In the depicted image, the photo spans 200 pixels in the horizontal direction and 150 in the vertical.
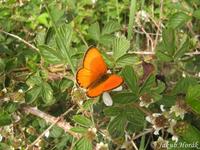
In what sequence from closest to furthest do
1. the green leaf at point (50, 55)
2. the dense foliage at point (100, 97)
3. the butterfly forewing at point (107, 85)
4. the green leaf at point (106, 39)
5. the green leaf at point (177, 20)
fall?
1. the butterfly forewing at point (107, 85)
2. the dense foliage at point (100, 97)
3. the green leaf at point (50, 55)
4. the green leaf at point (106, 39)
5. the green leaf at point (177, 20)

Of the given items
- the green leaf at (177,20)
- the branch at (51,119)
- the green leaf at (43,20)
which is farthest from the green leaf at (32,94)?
the green leaf at (43,20)

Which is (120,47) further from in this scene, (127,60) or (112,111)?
(112,111)

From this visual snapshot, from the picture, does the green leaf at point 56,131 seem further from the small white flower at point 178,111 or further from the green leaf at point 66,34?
the small white flower at point 178,111

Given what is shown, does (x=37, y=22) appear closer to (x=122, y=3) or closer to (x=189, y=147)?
(x=122, y=3)

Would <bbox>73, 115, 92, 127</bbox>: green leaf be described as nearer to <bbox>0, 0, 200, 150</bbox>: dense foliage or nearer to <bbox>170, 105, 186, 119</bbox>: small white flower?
<bbox>0, 0, 200, 150</bbox>: dense foliage

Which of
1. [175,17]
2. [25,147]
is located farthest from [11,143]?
[175,17]

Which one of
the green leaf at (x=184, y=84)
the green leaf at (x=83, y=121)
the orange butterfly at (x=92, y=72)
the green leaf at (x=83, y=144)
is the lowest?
the green leaf at (x=83, y=144)

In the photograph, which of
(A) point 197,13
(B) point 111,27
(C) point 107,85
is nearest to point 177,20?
(A) point 197,13
